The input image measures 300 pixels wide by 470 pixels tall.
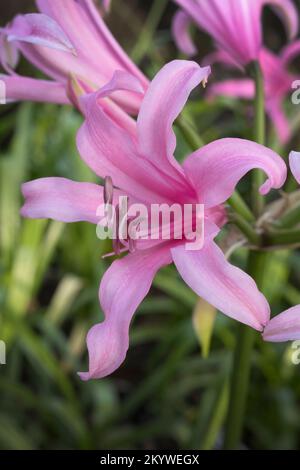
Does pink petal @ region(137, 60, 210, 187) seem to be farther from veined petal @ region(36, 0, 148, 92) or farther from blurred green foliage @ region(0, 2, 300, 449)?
blurred green foliage @ region(0, 2, 300, 449)

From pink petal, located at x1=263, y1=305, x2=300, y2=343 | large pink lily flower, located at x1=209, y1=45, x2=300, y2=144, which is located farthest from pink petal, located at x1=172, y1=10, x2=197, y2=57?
pink petal, located at x1=263, y1=305, x2=300, y2=343

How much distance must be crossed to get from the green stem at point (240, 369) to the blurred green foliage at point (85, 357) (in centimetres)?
24

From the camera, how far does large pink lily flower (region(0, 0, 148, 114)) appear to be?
43 centimetres

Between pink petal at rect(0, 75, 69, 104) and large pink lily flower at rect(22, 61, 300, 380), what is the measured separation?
0.08 meters

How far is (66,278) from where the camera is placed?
1252 millimetres

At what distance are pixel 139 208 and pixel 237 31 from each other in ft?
0.65

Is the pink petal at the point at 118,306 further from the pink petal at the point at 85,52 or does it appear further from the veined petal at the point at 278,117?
the veined petal at the point at 278,117

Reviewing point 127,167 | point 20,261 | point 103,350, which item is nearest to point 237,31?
point 127,167

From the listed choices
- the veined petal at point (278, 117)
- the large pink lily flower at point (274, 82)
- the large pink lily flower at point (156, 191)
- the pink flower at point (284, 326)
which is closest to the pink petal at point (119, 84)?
the large pink lily flower at point (156, 191)

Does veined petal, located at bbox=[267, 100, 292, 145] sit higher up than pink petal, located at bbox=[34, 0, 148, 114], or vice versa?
pink petal, located at bbox=[34, 0, 148, 114]

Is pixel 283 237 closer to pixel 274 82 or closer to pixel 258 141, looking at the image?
pixel 258 141

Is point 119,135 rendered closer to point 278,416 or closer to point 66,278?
point 278,416

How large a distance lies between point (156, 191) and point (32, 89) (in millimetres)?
124

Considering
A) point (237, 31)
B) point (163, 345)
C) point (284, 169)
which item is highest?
point (237, 31)
